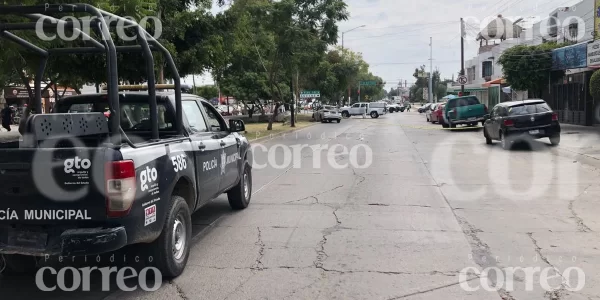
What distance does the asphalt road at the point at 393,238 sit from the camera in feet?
17.1

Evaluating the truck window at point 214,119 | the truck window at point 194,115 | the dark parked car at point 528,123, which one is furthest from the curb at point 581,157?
the truck window at point 194,115

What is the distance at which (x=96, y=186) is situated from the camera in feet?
15.0

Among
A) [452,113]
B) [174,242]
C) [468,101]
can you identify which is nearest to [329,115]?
Result: [452,113]

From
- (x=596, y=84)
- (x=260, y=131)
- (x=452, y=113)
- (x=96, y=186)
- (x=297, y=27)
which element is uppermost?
(x=297, y=27)

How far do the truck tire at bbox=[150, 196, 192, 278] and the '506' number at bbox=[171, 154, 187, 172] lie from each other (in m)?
0.31

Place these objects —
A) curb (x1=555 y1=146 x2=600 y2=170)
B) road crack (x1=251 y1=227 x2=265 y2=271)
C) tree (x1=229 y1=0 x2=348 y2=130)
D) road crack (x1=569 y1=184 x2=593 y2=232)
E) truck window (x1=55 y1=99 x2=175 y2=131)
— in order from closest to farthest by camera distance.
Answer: road crack (x1=251 y1=227 x2=265 y2=271), truck window (x1=55 y1=99 x2=175 y2=131), road crack (x1=569 y1=184 x2=593 y2=232), curb (x1=555 y1=146 x2=600 y2=170), tree (x1=229 y1=0 x2=348 y2=130)

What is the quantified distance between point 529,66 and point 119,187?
31168mm

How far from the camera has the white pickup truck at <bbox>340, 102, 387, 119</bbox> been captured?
2359 inches

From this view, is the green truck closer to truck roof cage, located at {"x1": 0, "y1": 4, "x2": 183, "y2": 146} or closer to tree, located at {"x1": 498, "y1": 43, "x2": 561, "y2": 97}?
tree, located at {"x1": 498, "y1": 43, "x2": 561, "y2": 97}

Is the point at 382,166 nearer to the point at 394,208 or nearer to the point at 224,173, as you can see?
the point at 394,208

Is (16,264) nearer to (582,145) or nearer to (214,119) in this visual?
(214,119)

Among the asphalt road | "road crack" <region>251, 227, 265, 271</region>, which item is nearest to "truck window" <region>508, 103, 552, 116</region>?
the asphalt road

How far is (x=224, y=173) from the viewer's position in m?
7.49

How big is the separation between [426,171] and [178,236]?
9.19 metres
